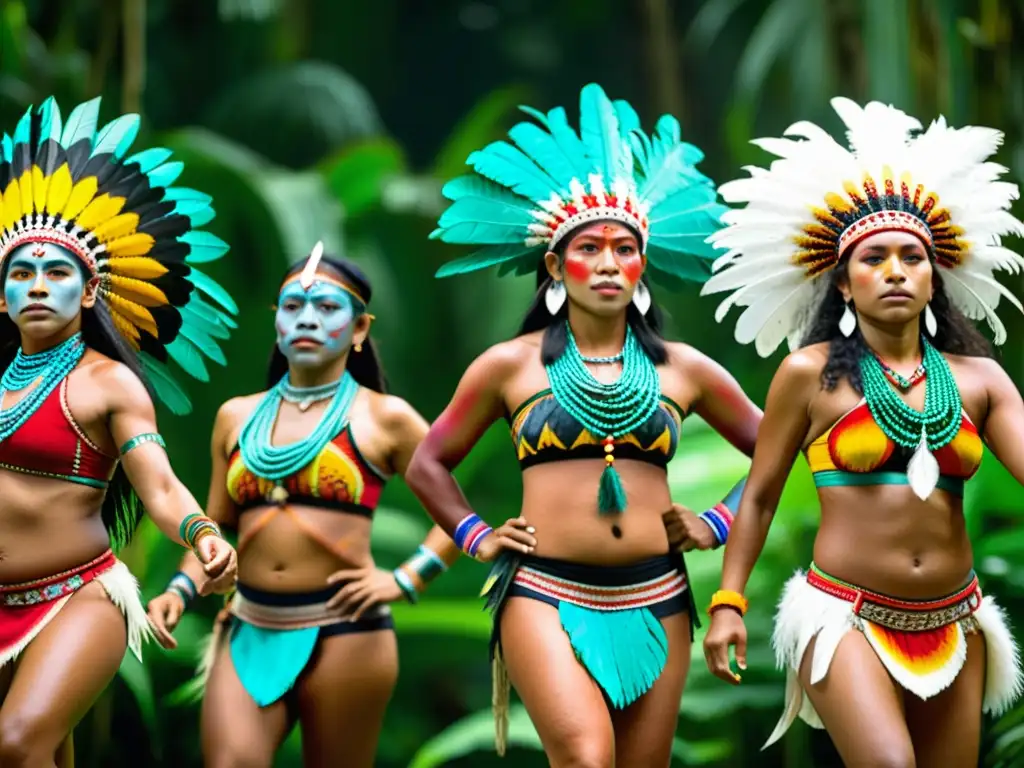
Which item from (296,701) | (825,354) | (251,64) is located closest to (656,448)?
(825,354)

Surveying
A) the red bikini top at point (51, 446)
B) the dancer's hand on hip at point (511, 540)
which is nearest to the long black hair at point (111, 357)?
the red bikini top at point (51, 446)

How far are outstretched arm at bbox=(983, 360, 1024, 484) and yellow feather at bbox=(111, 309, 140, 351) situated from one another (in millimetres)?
2539

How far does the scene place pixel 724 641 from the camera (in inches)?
161

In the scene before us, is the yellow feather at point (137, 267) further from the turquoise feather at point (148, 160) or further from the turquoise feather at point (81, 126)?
the turquoise feather at point (81, 126)

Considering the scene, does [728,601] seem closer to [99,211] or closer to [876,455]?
[876,455]

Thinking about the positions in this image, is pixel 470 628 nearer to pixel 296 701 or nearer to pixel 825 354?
pixel 296 701

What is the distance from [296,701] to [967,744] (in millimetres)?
2086

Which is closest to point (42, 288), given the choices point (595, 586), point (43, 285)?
point (43, 285)

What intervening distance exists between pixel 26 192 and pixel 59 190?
10 cm

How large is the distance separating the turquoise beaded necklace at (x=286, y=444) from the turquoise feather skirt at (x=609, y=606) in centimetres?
90

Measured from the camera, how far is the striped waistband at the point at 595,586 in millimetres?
4289

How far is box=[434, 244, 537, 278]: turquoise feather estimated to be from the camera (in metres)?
4.77

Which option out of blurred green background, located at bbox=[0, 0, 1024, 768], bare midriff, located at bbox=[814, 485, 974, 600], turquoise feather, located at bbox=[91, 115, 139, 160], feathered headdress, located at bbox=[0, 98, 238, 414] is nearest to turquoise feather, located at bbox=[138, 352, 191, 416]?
feathered headdress, located at bbox=[0, 98, 238, 414]

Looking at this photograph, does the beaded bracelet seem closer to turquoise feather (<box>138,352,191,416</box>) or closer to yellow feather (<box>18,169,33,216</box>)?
turquoise feather (<box>138,352,191,416</box>)
